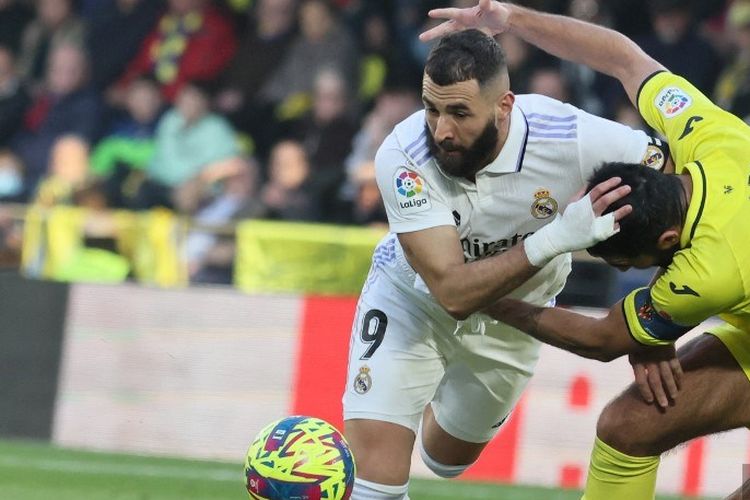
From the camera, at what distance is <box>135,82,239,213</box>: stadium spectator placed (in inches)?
522

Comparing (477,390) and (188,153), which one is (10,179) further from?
(477,390)

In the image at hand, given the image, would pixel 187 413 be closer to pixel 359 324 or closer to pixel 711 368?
pixel 359 324

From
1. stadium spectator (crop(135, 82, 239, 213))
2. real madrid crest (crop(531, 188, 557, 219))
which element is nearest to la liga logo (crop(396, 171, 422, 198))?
real madrid crest (crop(531, 188, 557, 219))

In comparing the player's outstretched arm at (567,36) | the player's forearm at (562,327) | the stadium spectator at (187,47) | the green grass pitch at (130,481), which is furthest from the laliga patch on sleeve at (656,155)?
the stadium spectator at (187,47)

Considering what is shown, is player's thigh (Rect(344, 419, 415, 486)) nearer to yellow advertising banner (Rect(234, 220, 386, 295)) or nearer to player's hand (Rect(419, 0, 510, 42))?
player's hand (Rect(419, 0, 510, 42))

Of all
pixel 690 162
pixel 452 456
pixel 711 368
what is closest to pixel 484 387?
pixel 452 456

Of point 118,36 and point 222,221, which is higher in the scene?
point 118,36

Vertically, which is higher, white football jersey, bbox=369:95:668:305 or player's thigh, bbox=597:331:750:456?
white football jersey, bbox=369:95:668:305

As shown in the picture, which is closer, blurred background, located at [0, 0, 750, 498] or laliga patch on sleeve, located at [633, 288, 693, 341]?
laliga patch on sleeve, located at [633, 288, 693, 341]

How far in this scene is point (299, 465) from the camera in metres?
5.59

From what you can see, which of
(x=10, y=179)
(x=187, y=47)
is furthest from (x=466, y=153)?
(x=10, y=179)

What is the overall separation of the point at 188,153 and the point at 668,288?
8.37 m

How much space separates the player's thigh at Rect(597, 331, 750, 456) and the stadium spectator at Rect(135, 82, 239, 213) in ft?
24.7

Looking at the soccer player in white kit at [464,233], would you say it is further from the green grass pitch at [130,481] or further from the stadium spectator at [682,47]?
the stadium spectator at [682,47]
